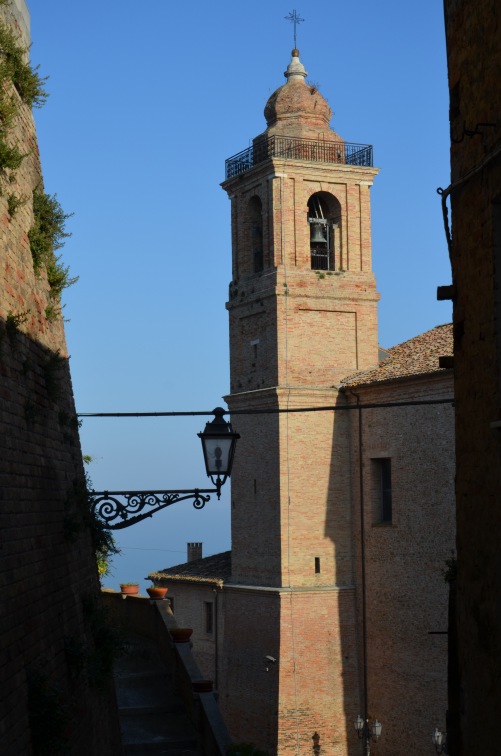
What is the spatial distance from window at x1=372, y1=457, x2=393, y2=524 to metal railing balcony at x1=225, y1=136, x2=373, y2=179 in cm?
779

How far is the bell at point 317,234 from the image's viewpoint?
31.4m

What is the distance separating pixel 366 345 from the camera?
31.0 meters

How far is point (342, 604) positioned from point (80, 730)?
20.0m

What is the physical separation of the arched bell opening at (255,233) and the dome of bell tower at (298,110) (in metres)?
1.85

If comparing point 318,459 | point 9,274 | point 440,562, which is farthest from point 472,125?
point 318,459

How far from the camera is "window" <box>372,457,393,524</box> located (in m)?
28.9

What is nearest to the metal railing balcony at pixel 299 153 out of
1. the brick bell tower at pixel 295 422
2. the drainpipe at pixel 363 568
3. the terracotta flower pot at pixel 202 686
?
the brick bell tower at pixel 295 422

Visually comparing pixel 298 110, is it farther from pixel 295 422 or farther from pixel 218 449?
pixel 218 449

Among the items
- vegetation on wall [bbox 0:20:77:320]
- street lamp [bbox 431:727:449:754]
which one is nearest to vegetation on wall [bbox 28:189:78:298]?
vegetation on wall [bbox 0:20:77:320]

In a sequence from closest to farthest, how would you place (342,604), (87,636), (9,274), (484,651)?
(484,651)
(9,274)
(87,636)
(342,604)

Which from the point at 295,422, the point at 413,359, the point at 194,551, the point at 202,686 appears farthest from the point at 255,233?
the point at 202,686

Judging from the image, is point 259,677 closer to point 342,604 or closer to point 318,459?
point 342,604

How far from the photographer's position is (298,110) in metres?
32.4

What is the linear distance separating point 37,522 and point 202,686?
577cm
